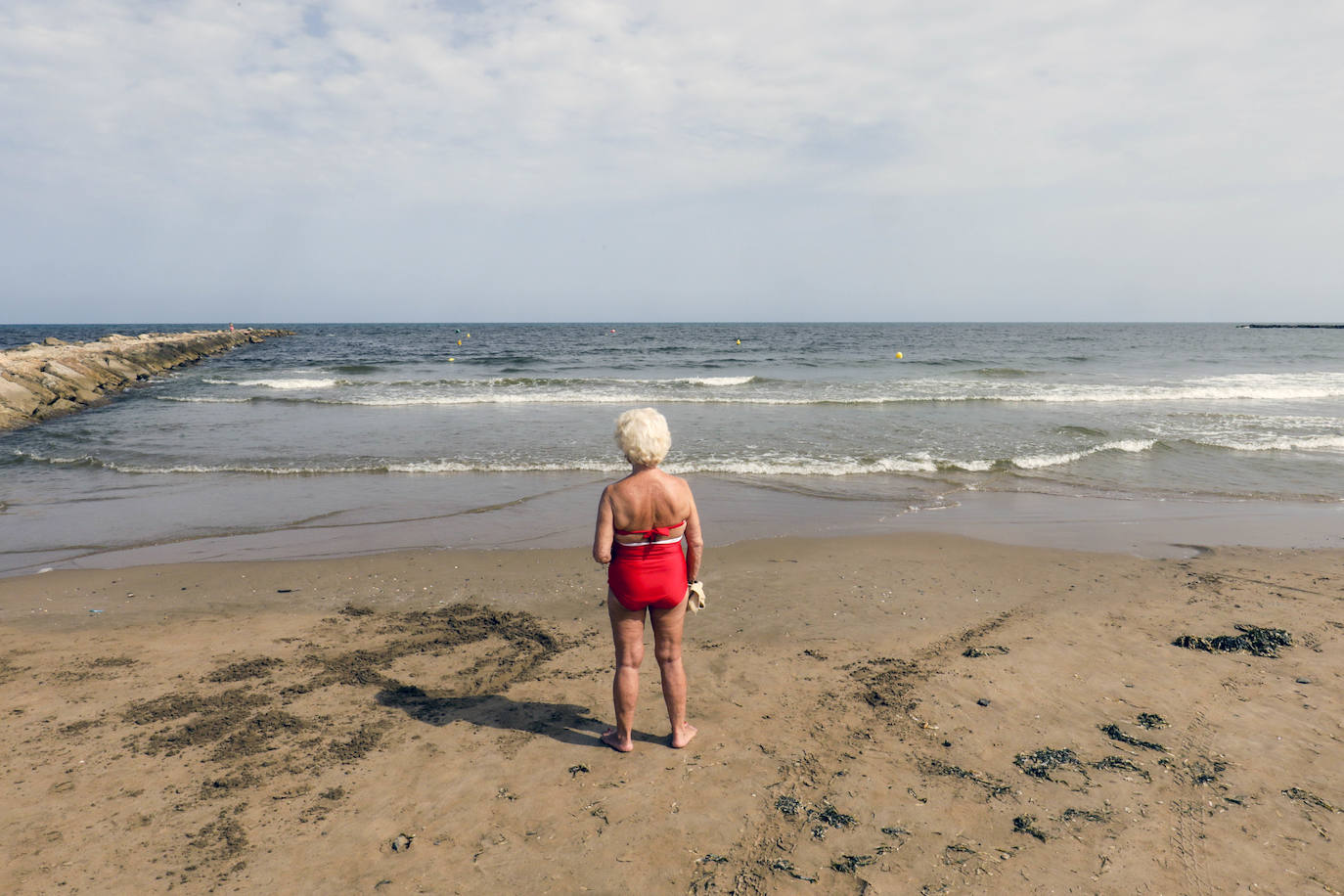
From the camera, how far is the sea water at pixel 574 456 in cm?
912

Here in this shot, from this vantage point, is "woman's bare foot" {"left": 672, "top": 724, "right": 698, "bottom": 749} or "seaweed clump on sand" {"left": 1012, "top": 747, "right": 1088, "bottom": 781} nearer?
"seaweed clump on sand" {"left": 1012, "top": 747, "right": 1088, "bottom": 781}

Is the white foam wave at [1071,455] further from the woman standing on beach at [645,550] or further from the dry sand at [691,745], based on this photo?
the woman standing on beach at [645,550]

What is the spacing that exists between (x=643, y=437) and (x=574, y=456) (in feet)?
32.2

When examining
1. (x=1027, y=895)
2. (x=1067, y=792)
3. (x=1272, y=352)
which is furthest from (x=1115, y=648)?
(x=1272, y=352)

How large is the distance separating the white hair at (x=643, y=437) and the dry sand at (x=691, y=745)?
68.4 inches

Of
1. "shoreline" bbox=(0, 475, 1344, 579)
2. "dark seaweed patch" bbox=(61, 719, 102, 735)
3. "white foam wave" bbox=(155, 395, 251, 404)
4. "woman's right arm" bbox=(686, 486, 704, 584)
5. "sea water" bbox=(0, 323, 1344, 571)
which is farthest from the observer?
"white foam wave" bbox=(155, 395, 251, 404)

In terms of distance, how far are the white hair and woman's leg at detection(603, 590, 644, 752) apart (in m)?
0.80

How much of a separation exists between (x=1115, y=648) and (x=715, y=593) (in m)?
3.21

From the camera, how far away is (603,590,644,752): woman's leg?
386 centimetres

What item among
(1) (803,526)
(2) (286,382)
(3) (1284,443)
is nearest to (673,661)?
(1) (803,526)

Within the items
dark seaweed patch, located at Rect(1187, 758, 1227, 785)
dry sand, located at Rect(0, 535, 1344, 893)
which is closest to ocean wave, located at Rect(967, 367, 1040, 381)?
dry sand, located at Rect(0, 535, 1344, 893)

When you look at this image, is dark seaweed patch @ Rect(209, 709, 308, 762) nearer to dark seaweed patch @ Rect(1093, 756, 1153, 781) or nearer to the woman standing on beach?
the woman standing on beach

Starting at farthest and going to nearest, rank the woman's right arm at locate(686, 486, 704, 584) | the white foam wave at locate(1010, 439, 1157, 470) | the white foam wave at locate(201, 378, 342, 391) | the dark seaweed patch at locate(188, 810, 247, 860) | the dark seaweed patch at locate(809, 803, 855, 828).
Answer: the white foam wave at locate(201, 378, 342, 391)
the white foam wave at locate(1010, 439, 1157, 470)
the woman's right arm at locate(686, 486, 704, 584)
the dark seaweed patch at locate(809, 803, 855, 828)
the dark seaweed patch at locate(188, 810, 247, 860)

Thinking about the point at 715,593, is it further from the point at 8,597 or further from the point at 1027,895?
the point at 8,597
